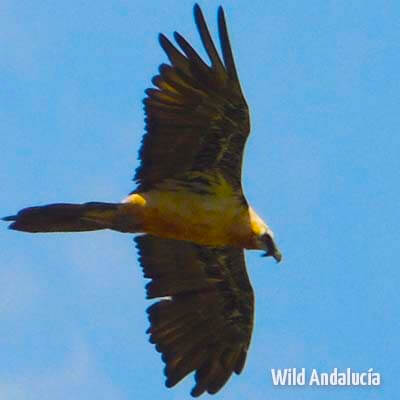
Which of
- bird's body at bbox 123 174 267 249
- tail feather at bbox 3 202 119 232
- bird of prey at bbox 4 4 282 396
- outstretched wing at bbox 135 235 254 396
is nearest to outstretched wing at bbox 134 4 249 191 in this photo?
bird of prey at bbox 4 4 282 396

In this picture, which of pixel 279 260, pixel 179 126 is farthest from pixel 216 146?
pixel 279 260

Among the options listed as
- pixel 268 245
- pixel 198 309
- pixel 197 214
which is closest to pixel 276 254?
pixel 268 245

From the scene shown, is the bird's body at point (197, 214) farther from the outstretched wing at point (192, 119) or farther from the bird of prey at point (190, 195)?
the outstretched wing at point (192, 119)

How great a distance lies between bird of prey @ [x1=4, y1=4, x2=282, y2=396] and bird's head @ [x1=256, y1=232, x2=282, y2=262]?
1 centimetres

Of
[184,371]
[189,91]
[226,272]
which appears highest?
[189,91]

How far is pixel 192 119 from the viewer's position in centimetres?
1472

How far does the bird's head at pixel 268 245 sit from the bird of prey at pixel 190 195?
10 mm

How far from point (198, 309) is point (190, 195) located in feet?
5.74

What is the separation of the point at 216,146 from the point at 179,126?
43cm

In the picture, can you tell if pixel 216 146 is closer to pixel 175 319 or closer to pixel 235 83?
pixel 235 83

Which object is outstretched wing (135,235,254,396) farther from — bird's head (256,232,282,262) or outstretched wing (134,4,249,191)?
outstretched wing (134,4,249,191)

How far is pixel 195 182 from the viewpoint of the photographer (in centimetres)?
1501

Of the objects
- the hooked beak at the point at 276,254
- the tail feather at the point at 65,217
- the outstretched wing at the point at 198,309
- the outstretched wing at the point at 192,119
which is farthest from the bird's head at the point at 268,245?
the tail feather at the point at 65,217

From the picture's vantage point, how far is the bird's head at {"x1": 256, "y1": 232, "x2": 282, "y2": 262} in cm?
1495
